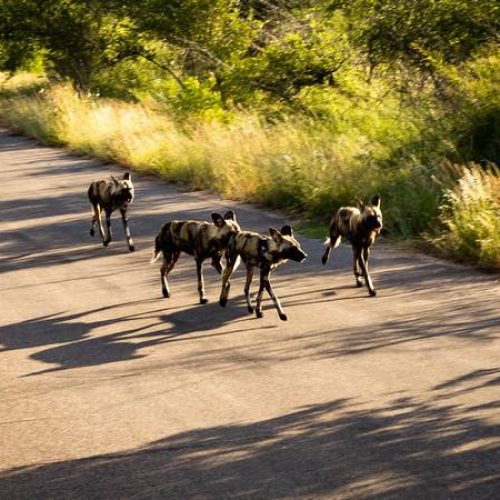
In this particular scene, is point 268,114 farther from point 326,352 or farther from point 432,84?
point 326,352

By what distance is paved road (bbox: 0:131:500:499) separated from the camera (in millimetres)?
6934

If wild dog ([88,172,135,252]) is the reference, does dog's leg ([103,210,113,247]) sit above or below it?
below

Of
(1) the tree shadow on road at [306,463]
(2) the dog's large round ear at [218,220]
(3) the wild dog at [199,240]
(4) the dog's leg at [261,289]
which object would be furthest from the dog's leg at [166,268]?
Answer: (1) the tree shadow on road at [306,463]

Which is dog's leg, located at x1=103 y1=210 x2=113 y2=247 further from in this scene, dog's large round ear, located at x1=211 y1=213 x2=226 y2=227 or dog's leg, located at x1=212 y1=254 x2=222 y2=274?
dog's large round ear, located at x1=211 y1=213 x2=226 y2=227

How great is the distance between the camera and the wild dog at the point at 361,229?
12.0 meters

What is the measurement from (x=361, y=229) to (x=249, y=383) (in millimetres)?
3622

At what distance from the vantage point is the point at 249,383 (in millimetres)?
8859

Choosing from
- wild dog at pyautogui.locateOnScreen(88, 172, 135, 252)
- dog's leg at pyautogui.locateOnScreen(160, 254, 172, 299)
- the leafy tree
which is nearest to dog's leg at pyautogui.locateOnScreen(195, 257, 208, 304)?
dog's leg at pyautogui.locateOnScreen(160, 254, 172, 299)

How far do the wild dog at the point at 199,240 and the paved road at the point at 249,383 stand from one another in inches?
13.1

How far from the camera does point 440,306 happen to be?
36.6 ft

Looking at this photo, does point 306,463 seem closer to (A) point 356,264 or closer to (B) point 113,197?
(A) point 356,264

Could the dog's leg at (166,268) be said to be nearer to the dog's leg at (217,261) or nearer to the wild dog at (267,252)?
the dog's leg at (217,261)

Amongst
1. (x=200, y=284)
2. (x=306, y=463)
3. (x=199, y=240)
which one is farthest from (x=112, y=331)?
(x=306, y=463)

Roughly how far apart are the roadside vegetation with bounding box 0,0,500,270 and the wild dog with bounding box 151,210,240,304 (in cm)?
283
